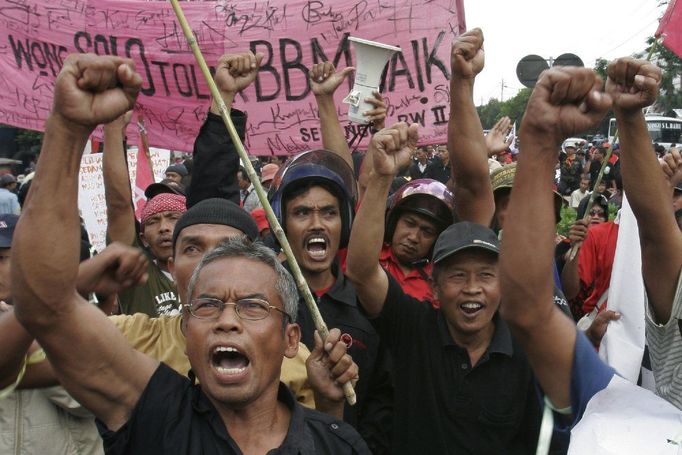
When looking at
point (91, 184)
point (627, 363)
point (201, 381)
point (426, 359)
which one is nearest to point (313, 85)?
point (426, 359)

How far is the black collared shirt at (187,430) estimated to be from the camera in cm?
212

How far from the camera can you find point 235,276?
92.0 inches

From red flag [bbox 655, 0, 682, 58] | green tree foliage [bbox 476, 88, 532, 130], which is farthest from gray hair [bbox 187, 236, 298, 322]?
green tree foliage [bbox 476, 88, 532, 130]

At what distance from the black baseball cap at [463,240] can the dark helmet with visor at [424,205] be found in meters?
0.73

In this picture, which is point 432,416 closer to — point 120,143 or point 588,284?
point 120,143

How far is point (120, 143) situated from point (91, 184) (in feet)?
12.4

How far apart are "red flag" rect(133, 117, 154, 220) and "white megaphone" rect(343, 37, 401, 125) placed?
1.62 m

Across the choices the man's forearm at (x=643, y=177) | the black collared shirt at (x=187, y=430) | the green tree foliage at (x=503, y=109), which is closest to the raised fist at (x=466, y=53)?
the man's forearm at (x=643, y=177)

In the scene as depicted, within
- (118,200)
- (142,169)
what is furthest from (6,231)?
(142,169)

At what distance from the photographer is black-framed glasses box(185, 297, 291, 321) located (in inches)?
90.0

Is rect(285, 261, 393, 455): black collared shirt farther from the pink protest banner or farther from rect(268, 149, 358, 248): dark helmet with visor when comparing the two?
the pink protest banner

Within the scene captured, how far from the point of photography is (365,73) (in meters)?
4.52

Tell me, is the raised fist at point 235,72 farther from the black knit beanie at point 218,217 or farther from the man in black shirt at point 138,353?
the man in black shirt at point 138,353

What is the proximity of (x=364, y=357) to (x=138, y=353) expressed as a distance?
4.46ft
